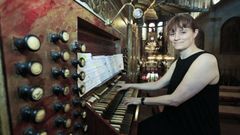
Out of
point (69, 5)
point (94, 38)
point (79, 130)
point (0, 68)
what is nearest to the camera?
point (0, 68)

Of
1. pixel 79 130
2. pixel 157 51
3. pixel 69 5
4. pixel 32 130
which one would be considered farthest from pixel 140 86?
pixel 157 51

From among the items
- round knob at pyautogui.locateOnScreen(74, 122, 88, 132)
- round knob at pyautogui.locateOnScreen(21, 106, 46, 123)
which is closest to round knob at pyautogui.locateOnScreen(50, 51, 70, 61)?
round knob at pyautogui.locateOnScreen(21, 106, 46, 123)

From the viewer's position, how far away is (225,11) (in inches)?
448

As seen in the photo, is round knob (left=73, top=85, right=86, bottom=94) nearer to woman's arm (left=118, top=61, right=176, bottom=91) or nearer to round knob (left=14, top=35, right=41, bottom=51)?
round knob (left=14, top=35, right=41, bottom=51)

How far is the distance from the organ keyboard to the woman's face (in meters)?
0.85

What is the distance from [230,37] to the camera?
1152 centimetres

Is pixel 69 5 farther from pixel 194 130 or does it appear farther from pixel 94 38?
pixel 194 130

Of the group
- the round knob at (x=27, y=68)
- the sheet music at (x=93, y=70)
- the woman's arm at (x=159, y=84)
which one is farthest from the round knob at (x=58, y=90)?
the woman's arm at (x=159, y=84)

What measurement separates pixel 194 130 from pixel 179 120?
150 millimetres

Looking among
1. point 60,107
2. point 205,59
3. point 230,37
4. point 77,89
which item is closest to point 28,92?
point 60,107

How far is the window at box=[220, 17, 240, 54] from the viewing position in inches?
442

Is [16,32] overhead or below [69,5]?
below

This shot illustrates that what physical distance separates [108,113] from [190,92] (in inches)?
30.6

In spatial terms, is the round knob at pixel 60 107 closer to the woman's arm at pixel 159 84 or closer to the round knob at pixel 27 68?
the round knob at pixel 27 68
